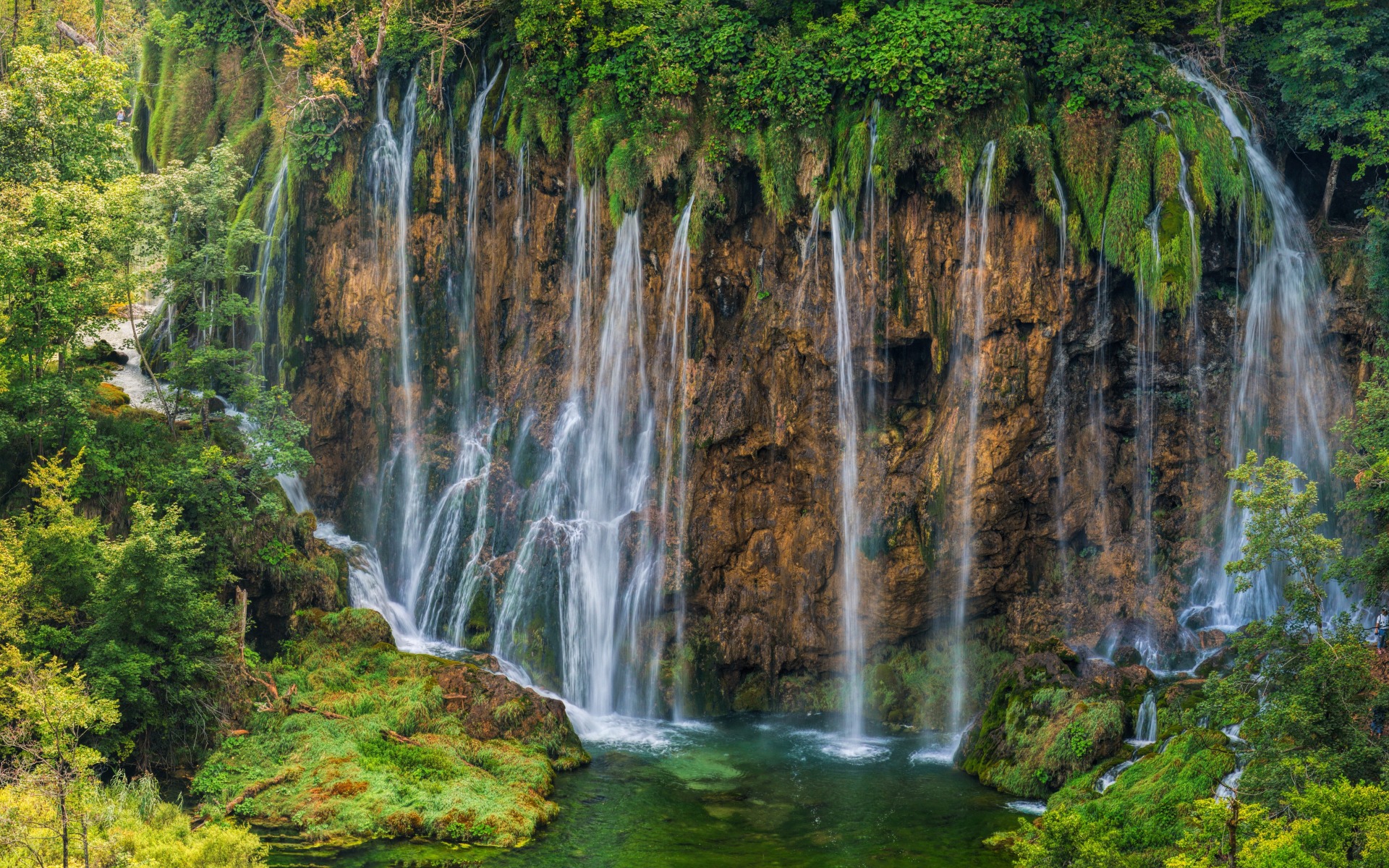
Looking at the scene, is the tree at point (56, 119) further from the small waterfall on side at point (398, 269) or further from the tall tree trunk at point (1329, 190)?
the tall tree trunk at point (1329, 190)

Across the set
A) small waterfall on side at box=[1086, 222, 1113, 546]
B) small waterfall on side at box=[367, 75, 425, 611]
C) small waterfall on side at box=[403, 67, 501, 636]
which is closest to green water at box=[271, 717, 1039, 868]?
small waterfall on side at box=[403, 67, 501, 636]

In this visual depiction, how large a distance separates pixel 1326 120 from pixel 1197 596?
30.0 ft

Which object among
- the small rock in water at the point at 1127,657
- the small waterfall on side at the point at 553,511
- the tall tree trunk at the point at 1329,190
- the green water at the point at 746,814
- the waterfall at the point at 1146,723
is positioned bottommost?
the green water at the point at 746,814

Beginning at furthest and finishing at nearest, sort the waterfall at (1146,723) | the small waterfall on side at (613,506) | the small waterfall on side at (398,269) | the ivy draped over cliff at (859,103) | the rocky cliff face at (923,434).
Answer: the small waterfall on side at (398,269), the small waterfall on side at (613,506), the rocky cliff face at (923,434), the ivy draped over cliff at (859,103), the waterfall at (1146,723)

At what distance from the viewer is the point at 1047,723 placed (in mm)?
18094

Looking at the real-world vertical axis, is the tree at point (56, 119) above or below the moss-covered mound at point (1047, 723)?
above

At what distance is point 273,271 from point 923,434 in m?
16.7

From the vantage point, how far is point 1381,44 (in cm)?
2027

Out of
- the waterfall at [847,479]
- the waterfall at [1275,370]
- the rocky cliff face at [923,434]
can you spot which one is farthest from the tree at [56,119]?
the waterfall at [1275,370]

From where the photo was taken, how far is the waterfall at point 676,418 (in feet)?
76.7

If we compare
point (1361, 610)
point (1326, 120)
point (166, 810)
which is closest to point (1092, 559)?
point (1361, 610)

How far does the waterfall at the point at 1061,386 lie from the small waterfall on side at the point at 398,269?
47.6 feet

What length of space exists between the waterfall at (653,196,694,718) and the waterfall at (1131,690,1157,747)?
9225 millimetres

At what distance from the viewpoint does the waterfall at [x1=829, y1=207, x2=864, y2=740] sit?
22391 mm
